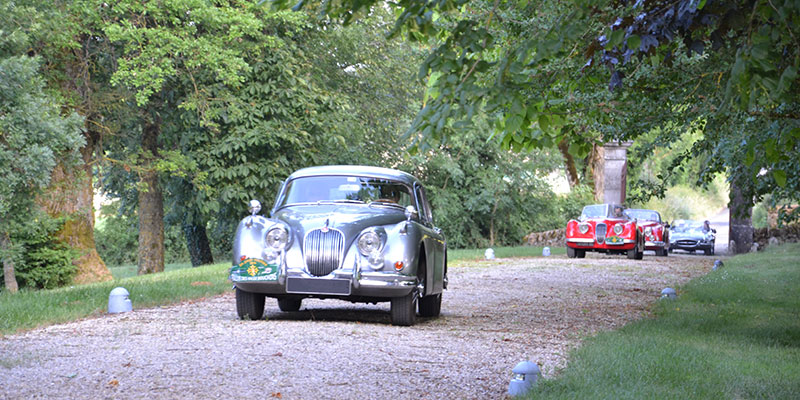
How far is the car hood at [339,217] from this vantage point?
918 centimetres

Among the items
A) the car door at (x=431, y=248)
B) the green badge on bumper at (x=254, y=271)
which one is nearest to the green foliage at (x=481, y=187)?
the car door at (x=431, y=248)

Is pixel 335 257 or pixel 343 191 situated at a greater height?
pixel 343 191

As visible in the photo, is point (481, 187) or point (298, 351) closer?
point (298, 351)

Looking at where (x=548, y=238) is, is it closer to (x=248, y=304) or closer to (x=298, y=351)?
(x=248, y=304)

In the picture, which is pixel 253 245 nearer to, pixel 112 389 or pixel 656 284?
pixel 112 389

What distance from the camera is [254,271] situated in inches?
357

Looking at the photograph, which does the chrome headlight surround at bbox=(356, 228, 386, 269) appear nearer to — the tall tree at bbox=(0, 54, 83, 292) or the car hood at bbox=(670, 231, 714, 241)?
the tall tree at bbox=(0, 54, 83, 292)

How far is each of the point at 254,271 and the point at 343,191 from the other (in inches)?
67.0

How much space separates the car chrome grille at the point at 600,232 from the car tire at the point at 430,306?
1614cm

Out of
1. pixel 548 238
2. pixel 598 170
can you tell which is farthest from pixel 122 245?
pixel 598 170

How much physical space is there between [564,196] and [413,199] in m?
30.9

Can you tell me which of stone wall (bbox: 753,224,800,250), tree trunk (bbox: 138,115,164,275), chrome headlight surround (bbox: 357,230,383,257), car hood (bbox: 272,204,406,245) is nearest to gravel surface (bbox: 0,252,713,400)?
chrome headlight surround (bbox: 357,230,383,257)

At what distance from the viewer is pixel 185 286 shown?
42.7 feet

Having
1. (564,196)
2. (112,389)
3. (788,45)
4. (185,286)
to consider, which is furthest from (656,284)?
(564,196)
